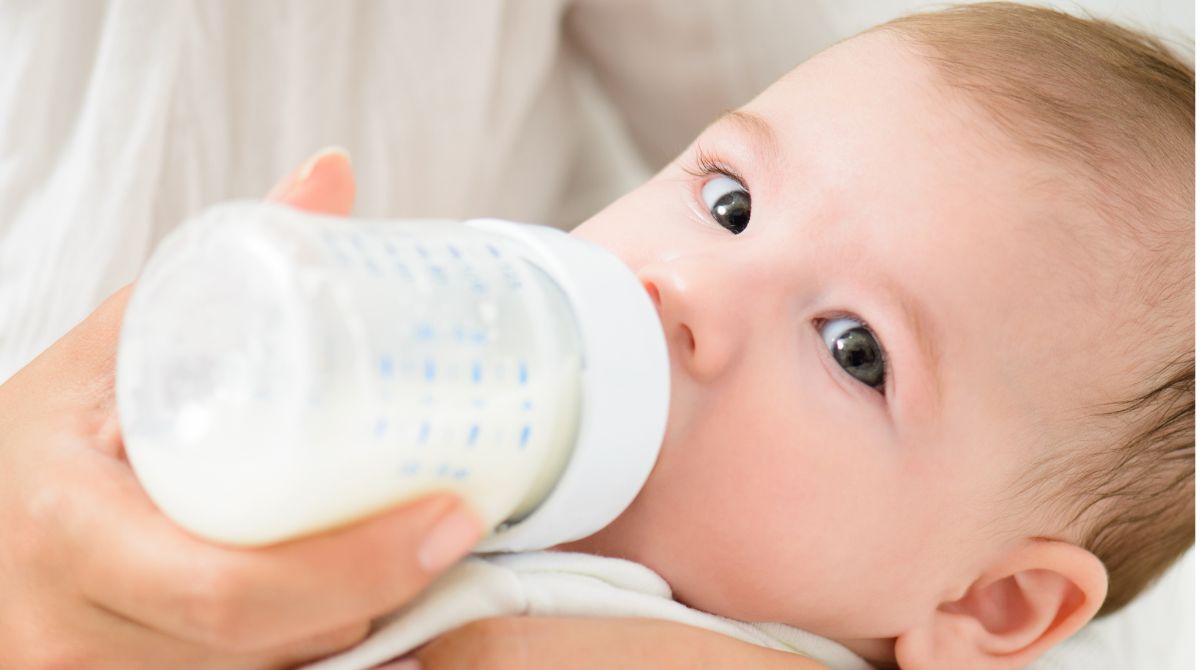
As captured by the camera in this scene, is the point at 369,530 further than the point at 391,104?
No

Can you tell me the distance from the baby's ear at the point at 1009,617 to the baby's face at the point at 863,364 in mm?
57

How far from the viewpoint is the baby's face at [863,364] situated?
97cm

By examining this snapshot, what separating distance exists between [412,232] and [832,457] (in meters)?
0.41

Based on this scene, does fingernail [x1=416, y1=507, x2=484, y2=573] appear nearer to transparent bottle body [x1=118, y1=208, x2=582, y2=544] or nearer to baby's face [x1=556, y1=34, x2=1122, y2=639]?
transparent bottle body [x1=118, y1=208, x2=582, y2=544]

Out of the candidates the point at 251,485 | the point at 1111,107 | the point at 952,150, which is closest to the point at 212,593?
the point at 251,485

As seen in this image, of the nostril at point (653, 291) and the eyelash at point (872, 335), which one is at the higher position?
the nostril at point (653, 291)

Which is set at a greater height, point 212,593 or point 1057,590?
point 212,593

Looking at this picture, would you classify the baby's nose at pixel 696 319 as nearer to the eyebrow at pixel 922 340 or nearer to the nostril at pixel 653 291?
the nostril at pixel 653 291

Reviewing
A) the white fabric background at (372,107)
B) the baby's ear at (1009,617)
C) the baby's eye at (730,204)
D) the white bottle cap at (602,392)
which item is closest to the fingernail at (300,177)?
the white bottle cap at (602,392)

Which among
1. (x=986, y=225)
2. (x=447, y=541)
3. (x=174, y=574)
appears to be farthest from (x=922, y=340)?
(x=174, y=574)

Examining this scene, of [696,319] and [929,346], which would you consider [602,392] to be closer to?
[696,319]

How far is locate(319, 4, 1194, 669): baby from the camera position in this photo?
3.21ft

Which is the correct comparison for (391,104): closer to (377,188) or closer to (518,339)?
(377,188)

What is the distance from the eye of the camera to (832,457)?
38.9 inches
